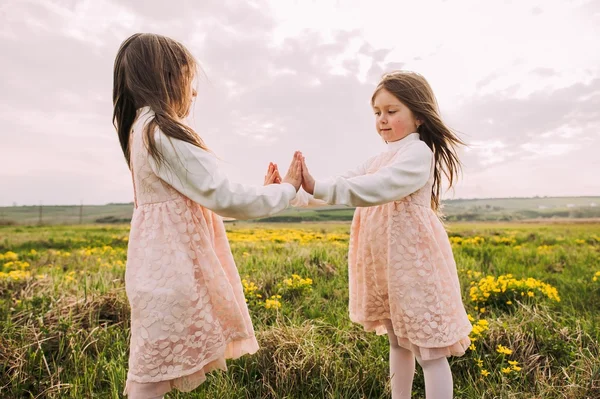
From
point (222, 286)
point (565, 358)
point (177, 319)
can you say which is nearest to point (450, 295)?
point (222, 286)

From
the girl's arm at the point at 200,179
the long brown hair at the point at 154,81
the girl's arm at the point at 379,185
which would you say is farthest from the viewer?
the girl's arm at the point at 379,185

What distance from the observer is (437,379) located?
202 cm

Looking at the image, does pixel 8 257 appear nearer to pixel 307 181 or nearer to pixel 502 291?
pixel 307 181

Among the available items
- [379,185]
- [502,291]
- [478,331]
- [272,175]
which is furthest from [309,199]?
[502,291]

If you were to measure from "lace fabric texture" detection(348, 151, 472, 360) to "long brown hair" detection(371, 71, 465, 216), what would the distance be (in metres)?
0.24

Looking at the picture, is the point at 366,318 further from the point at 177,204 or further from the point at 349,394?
the point at 177,204

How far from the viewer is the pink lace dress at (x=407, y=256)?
196 centimetres

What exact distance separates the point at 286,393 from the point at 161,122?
1.82m

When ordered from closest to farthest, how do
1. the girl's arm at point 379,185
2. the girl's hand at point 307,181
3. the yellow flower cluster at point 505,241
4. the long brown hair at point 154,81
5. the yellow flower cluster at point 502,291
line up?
the long brown hair at point 154,81 < the girl's arm at point 379,185 < the girl's hand at point 307,181 < the yellow flower cluster at point 502,291 < the yellow flower cluster at point 505,241

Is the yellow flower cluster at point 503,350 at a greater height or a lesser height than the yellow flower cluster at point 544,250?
lesser

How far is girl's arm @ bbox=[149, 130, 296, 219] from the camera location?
167 cm

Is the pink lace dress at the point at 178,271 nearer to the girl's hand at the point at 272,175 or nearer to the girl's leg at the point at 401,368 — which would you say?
the girl's hand at the point at 272,175

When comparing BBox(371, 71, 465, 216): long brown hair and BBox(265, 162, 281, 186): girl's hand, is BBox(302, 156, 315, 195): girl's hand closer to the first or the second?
BBox(265, 162, 281, 186): girl's hand

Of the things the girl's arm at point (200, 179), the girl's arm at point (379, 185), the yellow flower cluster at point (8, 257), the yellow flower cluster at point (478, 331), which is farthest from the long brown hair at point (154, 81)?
the yellow flower cluster at point (8, 257)
